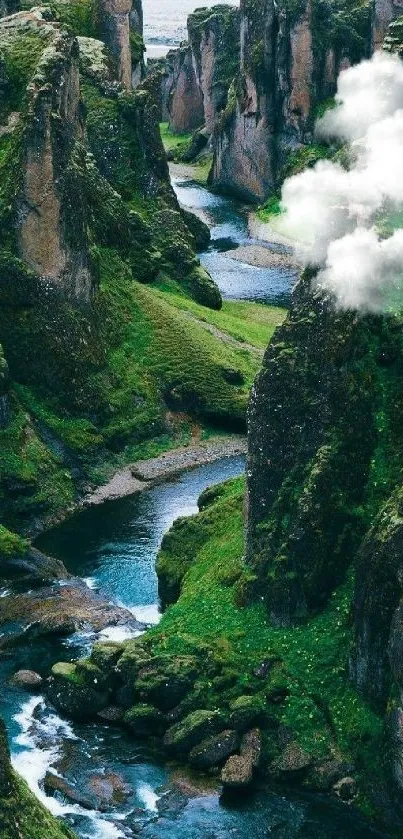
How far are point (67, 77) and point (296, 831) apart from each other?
62.8 metres

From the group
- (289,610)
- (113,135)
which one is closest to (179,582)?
(289,610)

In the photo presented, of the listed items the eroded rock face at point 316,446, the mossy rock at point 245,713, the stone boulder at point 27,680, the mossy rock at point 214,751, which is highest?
the eroded rock face at point 316,446

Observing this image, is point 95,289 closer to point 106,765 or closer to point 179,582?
point 179,582

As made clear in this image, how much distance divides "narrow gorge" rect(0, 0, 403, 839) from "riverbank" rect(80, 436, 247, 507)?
205mm

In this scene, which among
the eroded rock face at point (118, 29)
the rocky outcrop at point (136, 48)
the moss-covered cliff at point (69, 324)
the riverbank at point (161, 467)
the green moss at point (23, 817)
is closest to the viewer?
the green moss at point (23, 817)

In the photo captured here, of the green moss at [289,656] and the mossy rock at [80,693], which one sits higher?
the green moss at [289,656]

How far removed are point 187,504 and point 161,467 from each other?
26.5 ft

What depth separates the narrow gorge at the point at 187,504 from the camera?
6619 centimetres

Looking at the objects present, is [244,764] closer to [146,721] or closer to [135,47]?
[146,721]

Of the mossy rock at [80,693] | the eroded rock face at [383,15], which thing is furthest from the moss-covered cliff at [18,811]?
the eroded rock face at [383,15]

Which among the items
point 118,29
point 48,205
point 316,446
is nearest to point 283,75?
point 118,29

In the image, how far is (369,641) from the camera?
6675 centimetres

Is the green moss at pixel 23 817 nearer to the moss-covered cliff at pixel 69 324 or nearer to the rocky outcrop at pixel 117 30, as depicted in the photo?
the moss-covered cliff at pixel 69 324

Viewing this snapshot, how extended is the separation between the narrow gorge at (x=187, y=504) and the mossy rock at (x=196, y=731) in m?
0.09
